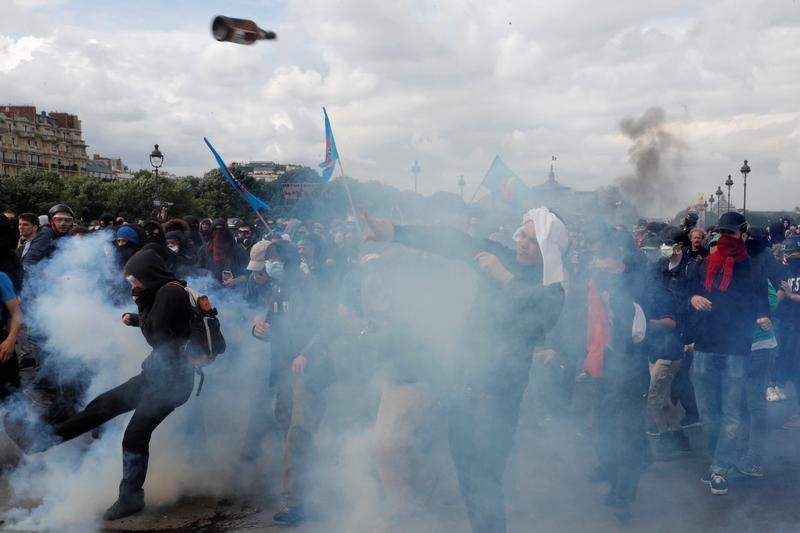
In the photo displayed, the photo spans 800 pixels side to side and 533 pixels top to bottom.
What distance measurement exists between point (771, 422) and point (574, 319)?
2.61 m

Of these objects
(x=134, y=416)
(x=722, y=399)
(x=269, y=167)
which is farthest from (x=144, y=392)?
(x=269, y=167)

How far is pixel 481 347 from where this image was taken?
136 inches

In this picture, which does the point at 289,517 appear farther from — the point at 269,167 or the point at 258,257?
the point at 269,167

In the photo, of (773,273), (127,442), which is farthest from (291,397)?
(773,273)

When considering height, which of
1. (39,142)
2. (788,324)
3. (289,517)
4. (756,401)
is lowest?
(289,517)

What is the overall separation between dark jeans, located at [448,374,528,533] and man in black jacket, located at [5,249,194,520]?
1951 mm

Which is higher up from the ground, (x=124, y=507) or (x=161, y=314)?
(x=161, y=314)

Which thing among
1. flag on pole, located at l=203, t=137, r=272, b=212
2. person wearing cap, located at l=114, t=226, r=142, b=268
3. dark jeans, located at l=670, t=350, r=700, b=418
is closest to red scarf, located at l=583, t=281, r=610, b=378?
dark jeans, located at l=670, t=350, r=700, b=418

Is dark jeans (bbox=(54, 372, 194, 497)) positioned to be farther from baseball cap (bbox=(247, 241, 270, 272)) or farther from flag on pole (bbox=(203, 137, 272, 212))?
flag on pole (bbox=(203, 137, 272, 212))

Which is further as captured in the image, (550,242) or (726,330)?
(726,330)

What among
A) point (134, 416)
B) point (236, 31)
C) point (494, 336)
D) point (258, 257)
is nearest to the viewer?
point (494, 336)

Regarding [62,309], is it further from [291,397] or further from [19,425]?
[291,397]

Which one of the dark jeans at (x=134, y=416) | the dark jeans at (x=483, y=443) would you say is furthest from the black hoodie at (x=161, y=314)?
the dark jeans at (x=483, y=443)

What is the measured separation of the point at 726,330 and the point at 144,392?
387 centimetres
